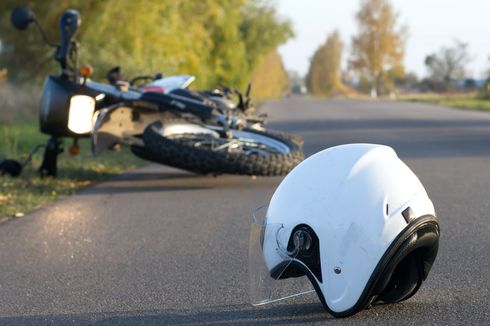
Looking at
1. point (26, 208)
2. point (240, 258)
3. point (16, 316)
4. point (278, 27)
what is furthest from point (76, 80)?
point (278, 27)

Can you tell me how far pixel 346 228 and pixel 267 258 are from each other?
17.8 inches

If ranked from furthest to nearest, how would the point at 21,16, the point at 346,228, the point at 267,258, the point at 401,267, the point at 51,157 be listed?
1. the point at 51,157
2. the point at 21,16
3. the point at 401,267
4. the point at 267,258
5. the point at 346,228

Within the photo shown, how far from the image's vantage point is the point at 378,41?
350 ft

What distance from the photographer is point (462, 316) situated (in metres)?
3.95

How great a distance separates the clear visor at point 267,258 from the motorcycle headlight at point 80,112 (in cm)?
551

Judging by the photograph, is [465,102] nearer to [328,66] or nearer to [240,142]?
[240,142]

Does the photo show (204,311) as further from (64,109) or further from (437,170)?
(437,170)

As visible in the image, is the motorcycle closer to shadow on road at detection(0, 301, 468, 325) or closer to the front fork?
the front fork

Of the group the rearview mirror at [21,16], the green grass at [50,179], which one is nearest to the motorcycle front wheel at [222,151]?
the green grass at [50,179]

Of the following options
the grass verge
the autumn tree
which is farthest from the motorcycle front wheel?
the autumn tree

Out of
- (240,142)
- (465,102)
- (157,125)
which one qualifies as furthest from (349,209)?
(465,102)

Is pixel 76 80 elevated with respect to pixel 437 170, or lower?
elevated

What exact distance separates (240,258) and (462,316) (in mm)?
1829

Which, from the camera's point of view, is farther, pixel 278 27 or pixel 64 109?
pixel 278 27
